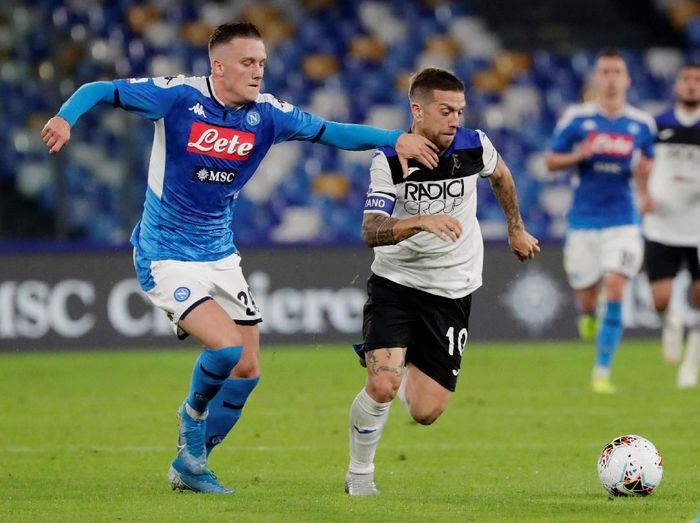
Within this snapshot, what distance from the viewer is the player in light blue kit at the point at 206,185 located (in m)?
6.86

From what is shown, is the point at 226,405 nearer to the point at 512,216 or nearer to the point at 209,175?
the point at 209,175

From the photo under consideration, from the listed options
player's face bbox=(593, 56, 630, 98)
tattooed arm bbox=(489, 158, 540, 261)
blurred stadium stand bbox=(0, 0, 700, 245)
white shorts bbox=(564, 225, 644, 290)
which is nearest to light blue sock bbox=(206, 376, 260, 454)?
tattooed arm bbox=(489, 158, 540, 261)

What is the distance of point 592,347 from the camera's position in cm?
1617

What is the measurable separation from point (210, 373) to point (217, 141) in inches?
45.5

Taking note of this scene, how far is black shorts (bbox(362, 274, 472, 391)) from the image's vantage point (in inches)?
282

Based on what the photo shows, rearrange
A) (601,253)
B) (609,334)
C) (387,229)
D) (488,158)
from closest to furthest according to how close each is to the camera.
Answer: (387,229) < (488,158) < (609,334) < (601,253)

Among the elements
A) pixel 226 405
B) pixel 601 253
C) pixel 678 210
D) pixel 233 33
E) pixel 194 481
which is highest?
pixel 233 33

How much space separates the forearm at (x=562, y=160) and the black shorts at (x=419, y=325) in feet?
15.2

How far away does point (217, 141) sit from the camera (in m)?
6.99

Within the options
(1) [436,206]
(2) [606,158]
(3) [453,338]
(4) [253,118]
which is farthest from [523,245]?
(2) [606,158]

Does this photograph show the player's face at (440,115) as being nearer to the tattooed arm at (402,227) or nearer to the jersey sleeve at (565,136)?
the tattooed arm at (402,227)

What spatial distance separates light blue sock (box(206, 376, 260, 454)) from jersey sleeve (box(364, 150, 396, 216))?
1.18 metres

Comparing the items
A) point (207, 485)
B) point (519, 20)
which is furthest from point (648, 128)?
point (519, 20)

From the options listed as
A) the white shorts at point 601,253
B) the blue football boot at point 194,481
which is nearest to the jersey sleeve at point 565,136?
the white shorts at point 601,253
